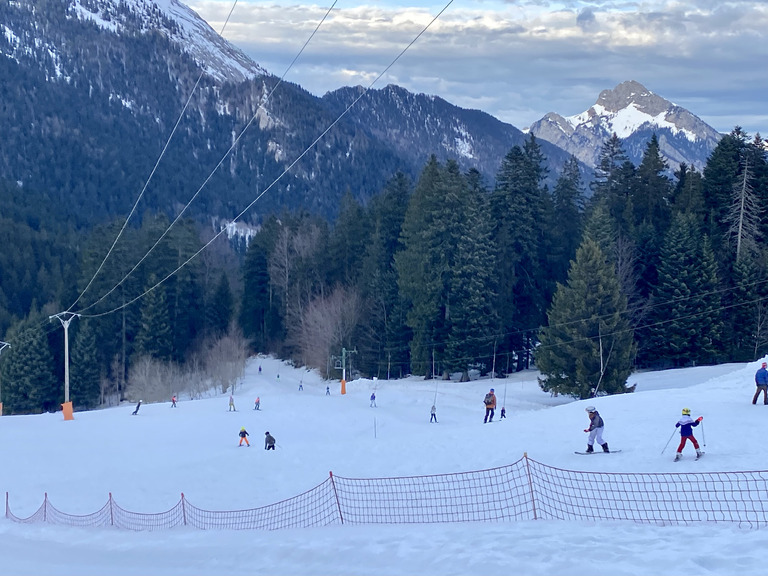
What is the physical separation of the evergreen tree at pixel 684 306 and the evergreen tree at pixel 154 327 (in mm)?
43379

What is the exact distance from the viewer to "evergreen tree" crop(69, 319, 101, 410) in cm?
7512

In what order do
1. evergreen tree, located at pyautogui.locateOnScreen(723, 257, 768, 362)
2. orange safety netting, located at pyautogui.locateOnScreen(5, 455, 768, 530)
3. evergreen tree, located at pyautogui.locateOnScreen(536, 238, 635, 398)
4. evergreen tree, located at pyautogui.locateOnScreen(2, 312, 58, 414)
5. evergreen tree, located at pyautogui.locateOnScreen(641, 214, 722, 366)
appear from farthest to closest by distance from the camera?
1. evergreen tree, located at pyautogui.locateOnScreen(2, 312, 58, 414)
2. evergreen tree, located at pyautogui.locateOnScreen(723, 257, 768, 362)
3. evergreen tree, located at pyautogui.locateOnScreen(641, 214, 722, 366)
4. evergreen tree, located at pyautogui.locateOnScreen(536, 238, 635, 398)
5. orange safety netting, located at pyautogui.locateOnScreen(5, 455, 768, 530)

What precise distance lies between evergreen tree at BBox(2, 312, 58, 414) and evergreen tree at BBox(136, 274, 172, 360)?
8.26m

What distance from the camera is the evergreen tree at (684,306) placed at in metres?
54.0

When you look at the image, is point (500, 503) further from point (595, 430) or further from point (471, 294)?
point (471, 294)

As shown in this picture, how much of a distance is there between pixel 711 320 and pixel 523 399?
15.4 m

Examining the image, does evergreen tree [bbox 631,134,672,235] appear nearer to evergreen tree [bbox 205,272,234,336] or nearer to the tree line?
the tree line

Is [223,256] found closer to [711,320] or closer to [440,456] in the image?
[711,320]

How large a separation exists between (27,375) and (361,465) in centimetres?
5624

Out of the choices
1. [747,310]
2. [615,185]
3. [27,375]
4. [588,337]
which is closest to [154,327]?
[27,375]

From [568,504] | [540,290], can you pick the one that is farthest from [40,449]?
[540,290]

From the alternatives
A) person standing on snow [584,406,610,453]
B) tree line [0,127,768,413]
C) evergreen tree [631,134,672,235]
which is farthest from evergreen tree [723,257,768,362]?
person standing on snow [584,406,610,453]

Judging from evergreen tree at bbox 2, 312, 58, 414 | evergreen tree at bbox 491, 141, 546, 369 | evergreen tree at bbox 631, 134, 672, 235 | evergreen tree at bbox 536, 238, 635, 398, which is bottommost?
evergreen tree at bbox 2, 312, 58, 414

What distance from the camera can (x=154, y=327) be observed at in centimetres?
7831
